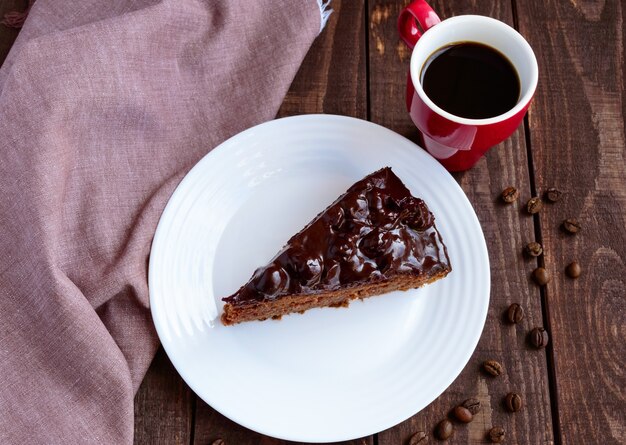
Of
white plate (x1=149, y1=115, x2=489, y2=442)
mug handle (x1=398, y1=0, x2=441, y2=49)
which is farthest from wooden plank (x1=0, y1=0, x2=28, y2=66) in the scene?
mug handle (x1=398, y1=0, x2=441, y2=49)

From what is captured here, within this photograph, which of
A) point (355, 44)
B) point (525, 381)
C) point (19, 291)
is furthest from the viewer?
point (355, 44)

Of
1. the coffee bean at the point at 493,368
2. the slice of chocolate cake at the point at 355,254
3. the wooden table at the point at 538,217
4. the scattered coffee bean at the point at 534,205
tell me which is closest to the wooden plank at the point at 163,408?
the wooden table at the point at 538,217

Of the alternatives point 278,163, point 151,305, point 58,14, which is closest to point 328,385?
point 151,305

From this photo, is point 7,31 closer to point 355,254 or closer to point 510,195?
point 355,254

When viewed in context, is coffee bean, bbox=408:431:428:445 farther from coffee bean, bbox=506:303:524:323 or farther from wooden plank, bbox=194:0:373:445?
wooden plank, bbox=194:0:373:445

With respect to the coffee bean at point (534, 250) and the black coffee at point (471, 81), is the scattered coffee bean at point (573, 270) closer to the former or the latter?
the coffee bean at point (534, 250)

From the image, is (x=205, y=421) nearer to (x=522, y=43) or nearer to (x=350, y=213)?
(x=350, y=213)

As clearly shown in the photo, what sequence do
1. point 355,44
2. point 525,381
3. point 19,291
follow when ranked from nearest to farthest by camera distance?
1. point 19,291
2. point 525,381
3. point 355,44
